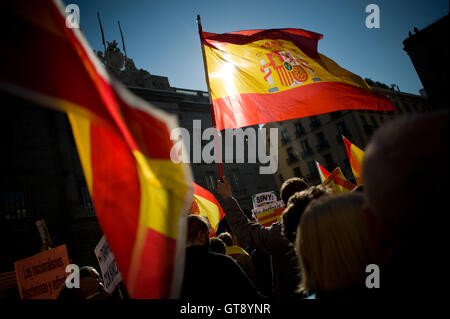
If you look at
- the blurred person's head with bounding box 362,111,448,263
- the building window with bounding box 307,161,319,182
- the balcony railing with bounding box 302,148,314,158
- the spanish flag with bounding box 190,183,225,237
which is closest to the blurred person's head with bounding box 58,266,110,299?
the blurred person's head with bounding box 362,111,448,263

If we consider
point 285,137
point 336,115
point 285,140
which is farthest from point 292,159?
point 336,115

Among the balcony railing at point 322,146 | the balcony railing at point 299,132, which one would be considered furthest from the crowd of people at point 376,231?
the balcony railing at point 299,132

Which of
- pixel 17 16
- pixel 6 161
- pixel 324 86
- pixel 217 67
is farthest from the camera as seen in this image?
pixel 6 161

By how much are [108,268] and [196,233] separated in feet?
6.65

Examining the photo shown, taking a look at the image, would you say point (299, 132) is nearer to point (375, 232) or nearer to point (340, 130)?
point (340, 130)

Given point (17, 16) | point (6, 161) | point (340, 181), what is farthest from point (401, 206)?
point (6, 161)

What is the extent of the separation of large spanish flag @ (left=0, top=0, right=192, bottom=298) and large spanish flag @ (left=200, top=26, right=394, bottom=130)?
9.09 ft

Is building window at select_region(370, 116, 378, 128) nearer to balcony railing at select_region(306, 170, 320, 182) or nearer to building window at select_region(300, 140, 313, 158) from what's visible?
building window at select_region(300, 140, 313, 158)

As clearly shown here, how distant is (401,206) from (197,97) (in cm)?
2509

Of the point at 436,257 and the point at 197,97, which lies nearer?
the point at 436,257

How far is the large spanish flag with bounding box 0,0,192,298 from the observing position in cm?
119

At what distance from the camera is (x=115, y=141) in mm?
1354
